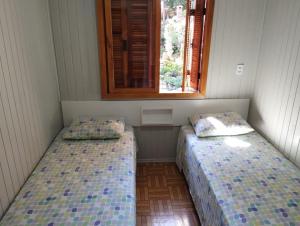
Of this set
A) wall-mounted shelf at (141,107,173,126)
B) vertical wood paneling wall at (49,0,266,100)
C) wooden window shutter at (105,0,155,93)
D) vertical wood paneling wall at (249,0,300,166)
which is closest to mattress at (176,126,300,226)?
vertical wood paneling wall at (249,0,300,166)

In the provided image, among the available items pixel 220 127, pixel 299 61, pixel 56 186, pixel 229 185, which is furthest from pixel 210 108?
pixel 56 186

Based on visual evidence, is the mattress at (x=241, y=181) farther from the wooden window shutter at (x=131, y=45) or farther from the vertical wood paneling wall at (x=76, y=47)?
the vertical wood paneling wall at (x=76, y=47)

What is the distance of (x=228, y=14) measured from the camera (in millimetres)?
2422

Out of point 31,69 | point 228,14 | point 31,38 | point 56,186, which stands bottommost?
point 56,186

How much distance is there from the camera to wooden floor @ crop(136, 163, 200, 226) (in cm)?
203

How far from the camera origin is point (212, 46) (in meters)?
2.51

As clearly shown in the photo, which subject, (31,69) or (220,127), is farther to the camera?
(220,127)

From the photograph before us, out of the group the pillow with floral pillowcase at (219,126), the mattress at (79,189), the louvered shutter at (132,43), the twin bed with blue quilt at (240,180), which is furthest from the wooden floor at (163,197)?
the louvered shutter at (132,43)

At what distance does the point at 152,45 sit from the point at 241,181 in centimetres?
162

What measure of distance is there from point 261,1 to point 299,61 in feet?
2.80

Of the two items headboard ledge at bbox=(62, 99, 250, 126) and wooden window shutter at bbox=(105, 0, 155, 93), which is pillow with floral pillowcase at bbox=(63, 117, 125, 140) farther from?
wooden window shutter at bbox=(105, 0, 155, 93)

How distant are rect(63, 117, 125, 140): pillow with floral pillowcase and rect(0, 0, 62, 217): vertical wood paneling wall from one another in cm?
22

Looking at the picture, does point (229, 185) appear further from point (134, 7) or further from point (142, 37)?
point (134, 7)

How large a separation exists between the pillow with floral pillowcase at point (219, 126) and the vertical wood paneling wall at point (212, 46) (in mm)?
321
